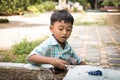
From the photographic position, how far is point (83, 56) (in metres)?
6.27

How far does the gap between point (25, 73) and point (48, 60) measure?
39 centimetres

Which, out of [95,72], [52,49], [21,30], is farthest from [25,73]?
[21,30]

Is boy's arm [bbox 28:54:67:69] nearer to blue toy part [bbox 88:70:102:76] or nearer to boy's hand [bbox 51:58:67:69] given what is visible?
boy's hand [bbox 51:58:67:69]

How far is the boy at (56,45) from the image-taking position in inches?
101

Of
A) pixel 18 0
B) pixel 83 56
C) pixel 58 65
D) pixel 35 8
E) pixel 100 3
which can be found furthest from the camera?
pixel 100 3

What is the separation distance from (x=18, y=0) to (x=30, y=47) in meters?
9.79

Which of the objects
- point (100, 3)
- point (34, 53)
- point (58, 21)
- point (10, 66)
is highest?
point (58, 21)

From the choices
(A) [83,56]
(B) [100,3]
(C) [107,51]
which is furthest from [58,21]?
(B) [100,3]

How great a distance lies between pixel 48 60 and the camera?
8.22 feet

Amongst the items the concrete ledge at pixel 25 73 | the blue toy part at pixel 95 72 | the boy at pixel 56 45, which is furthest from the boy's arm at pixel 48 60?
the blue toy part at pixel 95 72

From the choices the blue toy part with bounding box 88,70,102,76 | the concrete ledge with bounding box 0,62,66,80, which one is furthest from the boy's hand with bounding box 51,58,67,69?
the blue toy part with bounding box 88,70,102,76

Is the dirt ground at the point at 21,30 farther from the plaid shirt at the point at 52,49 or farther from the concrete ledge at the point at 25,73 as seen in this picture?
the plaid shirt at the point at 52,49

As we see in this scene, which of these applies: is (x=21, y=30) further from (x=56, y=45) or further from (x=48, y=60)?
(x=48, y=60)

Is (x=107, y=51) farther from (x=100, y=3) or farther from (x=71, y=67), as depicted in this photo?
(x=100, y=3)
